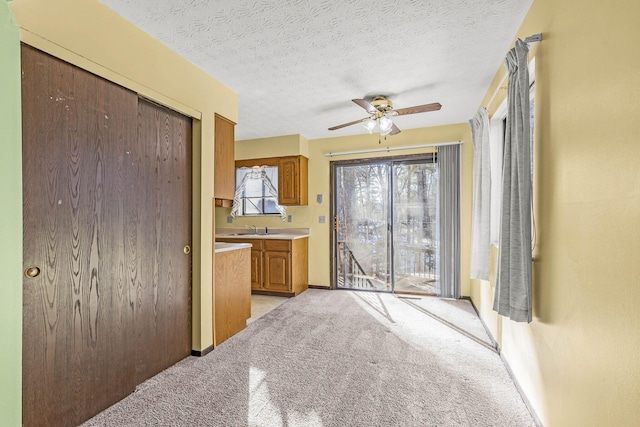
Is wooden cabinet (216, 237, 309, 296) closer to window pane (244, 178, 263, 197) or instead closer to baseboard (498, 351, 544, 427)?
window pane (244, 178, 263, 197)

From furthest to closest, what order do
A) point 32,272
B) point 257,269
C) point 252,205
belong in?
1. point 252,205
2. point 257,269
3. point 32,272

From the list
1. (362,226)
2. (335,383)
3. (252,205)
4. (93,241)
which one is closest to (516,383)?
(335,383)

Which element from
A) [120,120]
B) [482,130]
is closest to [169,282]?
[120,120]

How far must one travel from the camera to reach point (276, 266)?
4.36 metres

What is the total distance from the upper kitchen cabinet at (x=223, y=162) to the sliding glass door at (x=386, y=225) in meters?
2.10

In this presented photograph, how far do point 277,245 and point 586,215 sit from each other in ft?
11.8

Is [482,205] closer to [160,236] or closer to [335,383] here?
[335,383]

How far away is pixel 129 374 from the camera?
196 cm

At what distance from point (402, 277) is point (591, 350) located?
3.39 meters

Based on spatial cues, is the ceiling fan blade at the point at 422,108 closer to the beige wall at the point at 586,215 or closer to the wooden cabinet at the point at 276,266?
the beige wall at the point at 586,215

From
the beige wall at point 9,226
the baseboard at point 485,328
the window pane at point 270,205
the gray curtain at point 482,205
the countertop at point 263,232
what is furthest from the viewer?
the window pane at point 270,205

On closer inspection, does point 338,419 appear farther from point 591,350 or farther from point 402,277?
point 402,277

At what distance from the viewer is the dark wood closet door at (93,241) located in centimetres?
146

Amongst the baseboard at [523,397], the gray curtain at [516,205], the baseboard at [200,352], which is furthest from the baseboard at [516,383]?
the baseboard at [200,352]
